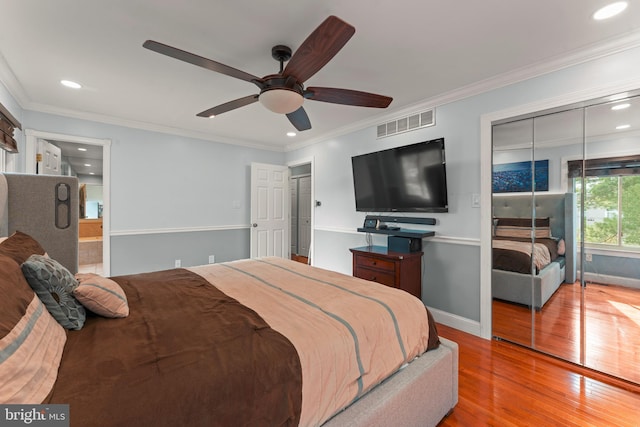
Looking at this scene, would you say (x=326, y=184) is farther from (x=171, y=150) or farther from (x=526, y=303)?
(x=526, y=303)

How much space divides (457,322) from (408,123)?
2271mm

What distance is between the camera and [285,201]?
5.24 meters

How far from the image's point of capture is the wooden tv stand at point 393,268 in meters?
2.84

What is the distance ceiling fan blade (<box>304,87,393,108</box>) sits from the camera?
2.05 metres

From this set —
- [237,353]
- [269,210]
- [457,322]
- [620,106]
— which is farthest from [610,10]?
[269,210]

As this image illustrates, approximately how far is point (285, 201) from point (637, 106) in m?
4.39

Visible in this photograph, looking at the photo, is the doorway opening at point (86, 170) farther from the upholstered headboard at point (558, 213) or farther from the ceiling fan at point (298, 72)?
the upholstered headboard at point (558, 213)

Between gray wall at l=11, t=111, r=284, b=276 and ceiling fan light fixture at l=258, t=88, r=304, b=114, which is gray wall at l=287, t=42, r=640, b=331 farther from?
gray wall at l=11, t=111, r=284, b=276

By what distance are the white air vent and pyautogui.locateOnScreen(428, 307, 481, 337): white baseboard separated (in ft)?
6.83

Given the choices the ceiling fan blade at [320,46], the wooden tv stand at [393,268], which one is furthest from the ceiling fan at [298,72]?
the wooden tv stand at [393,268]

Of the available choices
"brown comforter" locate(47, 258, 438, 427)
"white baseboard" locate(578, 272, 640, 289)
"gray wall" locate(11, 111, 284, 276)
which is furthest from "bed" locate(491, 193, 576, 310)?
"gray wall" locate(11, 111, 284, 276)

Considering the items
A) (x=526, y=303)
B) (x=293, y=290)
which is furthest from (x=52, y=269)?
(x=526, y=303)

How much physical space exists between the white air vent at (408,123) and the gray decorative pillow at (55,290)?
3282 millimetres

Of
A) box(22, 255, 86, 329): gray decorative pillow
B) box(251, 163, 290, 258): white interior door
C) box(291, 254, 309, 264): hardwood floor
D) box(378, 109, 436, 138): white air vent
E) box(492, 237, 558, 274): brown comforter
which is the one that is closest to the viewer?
box(22, 255, 86, 329): gray decorative pillow
